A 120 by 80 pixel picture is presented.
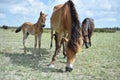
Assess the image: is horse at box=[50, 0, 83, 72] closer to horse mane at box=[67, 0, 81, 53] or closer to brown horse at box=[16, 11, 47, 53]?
horse mane at box=[67, 0, 81, 53]

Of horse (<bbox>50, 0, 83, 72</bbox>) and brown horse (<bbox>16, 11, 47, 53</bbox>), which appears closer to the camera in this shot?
horse (<bbox>50, 0, 83, 72</bbox>)

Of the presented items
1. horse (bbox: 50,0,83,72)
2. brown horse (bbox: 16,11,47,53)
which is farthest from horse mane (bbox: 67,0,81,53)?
brown horse (bbox: 16,11,47,53)

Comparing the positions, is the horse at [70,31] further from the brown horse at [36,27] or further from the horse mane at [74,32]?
the brown horse at [36,27]

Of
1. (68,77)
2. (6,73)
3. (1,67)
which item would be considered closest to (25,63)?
(1,67)

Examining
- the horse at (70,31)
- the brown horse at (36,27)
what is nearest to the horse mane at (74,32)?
the horse at (70,31)

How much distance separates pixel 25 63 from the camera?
833cm

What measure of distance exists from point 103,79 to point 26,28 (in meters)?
4.88

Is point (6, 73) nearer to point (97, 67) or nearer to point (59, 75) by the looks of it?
point (59, 75)

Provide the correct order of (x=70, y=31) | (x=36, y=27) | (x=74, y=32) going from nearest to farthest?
(x=74, y=32)
(x=70, y=31)
(x=36, y=27)

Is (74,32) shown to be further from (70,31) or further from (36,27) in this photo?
(36,27)

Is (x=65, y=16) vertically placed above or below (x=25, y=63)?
above

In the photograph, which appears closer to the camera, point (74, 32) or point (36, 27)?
point (74, 32)

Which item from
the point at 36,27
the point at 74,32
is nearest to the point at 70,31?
the point at 74,32

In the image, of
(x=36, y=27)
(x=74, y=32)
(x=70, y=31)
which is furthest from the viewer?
→ (x=36, y=27)
